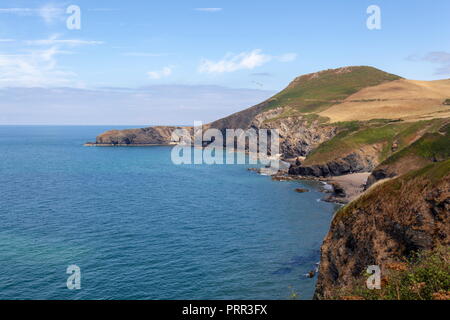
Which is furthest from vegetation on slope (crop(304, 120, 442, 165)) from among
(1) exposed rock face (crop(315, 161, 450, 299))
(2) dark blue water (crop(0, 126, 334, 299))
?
(1) exposed rock face (crop(315, 161, 450, 299))

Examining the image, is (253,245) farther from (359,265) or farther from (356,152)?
(356,152)

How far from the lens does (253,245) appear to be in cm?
6519

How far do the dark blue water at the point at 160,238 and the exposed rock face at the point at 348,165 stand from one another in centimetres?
1637

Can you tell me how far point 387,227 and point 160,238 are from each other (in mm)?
41140

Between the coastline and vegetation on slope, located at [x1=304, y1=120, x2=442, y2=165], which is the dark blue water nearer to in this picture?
the coastline

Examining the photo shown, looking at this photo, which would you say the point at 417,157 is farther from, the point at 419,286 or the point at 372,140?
the point at 419,286

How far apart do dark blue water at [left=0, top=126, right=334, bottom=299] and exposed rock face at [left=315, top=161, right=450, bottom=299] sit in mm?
8834

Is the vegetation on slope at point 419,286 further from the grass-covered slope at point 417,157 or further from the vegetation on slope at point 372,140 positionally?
the vegetation on slope at point 372,140

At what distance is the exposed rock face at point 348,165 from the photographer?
137 metres

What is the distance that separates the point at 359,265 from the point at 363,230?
12.1ft

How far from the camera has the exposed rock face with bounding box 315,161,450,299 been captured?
122ft

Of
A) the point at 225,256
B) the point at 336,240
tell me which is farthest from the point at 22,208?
the point at 336,240

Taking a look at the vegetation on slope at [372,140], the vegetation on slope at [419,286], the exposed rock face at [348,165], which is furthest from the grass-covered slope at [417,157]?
the vegetation on slope at [419,286]

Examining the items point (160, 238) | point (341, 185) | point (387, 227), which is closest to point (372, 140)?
→ point (341, 185)
